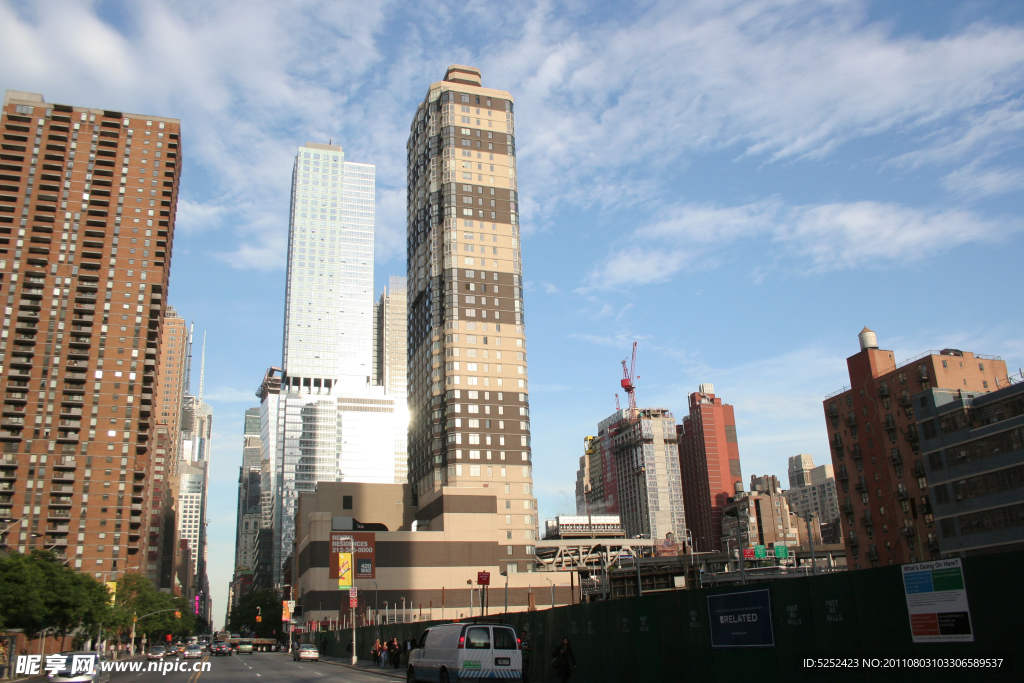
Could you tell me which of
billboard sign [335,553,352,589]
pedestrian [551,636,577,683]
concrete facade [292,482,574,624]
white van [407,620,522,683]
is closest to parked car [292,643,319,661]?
billboard sign [335,553,352,589]

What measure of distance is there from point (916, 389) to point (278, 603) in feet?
525

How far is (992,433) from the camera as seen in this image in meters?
80.5

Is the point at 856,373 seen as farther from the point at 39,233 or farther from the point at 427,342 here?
the point at 39,233

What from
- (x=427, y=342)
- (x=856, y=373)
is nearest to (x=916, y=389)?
(x=856, y=373)

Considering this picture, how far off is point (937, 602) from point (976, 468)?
259 ft

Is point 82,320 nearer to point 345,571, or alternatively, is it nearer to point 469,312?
point 469,312

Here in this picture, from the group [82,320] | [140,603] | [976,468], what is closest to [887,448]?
[976,468]

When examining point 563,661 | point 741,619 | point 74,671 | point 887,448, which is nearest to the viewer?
point 741,619

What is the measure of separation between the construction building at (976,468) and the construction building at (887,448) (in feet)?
42.0

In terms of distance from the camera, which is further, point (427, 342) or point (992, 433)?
point (427, 342)

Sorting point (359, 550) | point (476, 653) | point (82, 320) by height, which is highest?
point (82, 320)

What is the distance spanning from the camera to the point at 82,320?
154 metres

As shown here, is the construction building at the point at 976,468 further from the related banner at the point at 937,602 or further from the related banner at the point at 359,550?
the related banner at the point at 937,602

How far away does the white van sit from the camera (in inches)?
1067
